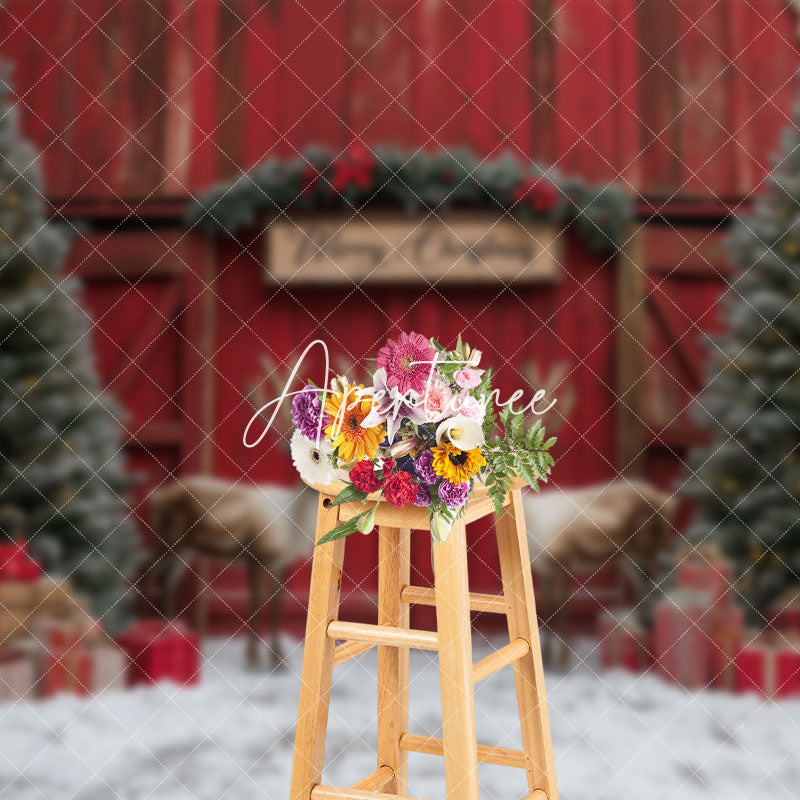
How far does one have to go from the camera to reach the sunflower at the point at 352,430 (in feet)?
5.00

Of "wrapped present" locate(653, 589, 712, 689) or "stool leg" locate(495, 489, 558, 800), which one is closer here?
"stool leg" locate(495, 489, 558, 800)

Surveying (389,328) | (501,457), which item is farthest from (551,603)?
(501,457)

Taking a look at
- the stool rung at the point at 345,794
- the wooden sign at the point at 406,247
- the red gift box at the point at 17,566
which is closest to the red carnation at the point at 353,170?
the wooden sign at the point at 406,247

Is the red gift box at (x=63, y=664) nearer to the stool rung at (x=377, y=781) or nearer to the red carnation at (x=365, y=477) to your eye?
the stool rung at (x=377, y=781)

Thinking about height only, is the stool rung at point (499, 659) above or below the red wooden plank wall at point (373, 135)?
below

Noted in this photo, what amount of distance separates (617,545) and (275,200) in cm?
182

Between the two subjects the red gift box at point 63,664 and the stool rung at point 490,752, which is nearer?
the stool rung at point 490,752

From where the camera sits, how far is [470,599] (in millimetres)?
1703

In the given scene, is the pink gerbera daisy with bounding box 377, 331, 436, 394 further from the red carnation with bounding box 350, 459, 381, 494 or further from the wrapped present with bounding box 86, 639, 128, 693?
the wrapped present with bounding box 86, 639, 128, 693

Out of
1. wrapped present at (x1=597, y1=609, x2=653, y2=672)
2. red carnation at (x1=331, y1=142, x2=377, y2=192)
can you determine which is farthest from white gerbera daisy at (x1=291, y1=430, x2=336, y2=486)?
red carnation at (x1=331, y1=142, x2=377, y2=192)

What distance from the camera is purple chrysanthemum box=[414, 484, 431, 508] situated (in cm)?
149

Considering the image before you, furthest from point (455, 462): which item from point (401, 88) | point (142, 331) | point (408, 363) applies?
point (401, 88)

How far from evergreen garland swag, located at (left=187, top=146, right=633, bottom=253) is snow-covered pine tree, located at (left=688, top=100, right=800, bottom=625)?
0.60 meters

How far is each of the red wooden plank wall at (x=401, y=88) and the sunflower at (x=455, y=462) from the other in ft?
8.92
